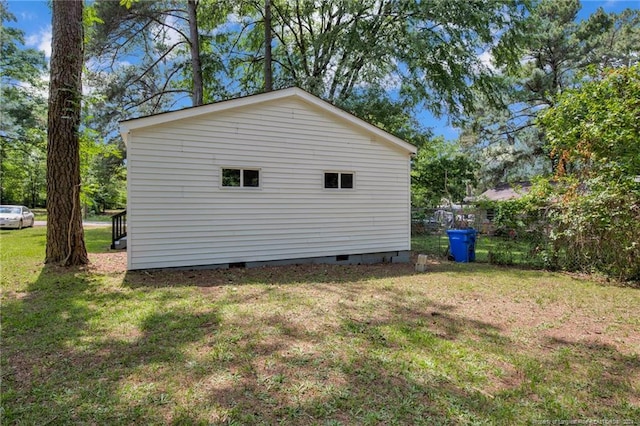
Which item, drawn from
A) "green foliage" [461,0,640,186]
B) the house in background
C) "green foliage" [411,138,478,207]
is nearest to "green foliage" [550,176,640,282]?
the house in background

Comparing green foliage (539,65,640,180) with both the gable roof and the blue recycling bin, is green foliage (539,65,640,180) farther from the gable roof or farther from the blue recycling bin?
the gable roof

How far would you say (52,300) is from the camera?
16.1ft

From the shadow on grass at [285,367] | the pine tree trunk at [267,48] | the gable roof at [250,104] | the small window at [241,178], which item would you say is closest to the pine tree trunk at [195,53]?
the pine tree trunk at [267,48]

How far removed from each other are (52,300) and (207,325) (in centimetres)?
272

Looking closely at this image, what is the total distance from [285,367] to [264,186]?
5285 millimetres

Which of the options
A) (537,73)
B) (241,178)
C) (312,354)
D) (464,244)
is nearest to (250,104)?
(241,178)

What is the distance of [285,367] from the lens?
Result: 2.97 metres

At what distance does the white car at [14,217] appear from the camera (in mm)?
16891

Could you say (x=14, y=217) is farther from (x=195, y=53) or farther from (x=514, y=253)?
(x=514, y=253)

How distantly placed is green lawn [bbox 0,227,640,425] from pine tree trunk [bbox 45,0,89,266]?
1.57m

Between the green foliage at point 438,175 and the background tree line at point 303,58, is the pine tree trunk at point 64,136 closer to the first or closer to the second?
the background tree line at point 303,58

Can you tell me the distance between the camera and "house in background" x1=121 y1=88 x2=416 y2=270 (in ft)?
22.2

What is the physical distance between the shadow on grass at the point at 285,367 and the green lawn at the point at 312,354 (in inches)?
0.6

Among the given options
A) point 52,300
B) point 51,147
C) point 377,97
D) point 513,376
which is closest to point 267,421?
point 513,376
